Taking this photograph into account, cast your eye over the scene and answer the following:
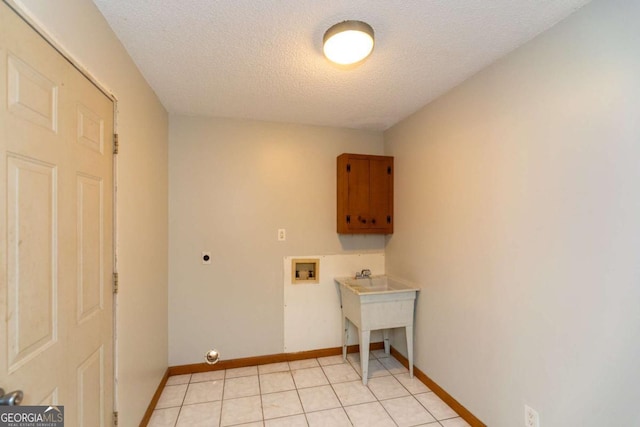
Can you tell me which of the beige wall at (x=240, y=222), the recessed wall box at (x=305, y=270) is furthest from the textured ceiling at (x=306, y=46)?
the recessed wall box at (x=305, y=270)

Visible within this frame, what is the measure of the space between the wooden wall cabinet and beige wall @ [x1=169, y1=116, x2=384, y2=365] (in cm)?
21

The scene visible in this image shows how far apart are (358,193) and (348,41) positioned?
5.36ft

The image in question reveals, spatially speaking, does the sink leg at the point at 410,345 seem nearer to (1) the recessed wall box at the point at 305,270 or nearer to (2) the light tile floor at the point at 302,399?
(2) the light tile floor at the point at 302,399

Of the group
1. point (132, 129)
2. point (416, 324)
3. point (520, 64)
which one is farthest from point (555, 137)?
point (132, 129)

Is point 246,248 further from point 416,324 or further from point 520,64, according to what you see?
point 520,64

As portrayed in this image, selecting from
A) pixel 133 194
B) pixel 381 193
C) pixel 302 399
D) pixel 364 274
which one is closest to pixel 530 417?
pixel 302 399

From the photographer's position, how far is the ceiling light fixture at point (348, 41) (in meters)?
1.49

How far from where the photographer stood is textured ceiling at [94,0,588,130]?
1403 mm

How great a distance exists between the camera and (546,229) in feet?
A: 5.09

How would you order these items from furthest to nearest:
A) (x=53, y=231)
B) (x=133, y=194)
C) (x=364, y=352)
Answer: (x=364, y=352) → (x=133, y=194) → (x=53, y=231)

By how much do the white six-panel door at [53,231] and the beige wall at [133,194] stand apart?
120 mm

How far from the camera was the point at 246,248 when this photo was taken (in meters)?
2.89

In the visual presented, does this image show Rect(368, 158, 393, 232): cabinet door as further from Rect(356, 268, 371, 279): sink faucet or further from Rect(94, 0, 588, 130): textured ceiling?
Rect(94, 0, 588, 130): textured ceiling

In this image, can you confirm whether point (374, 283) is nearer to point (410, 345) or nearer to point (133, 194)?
point (410, 345)
